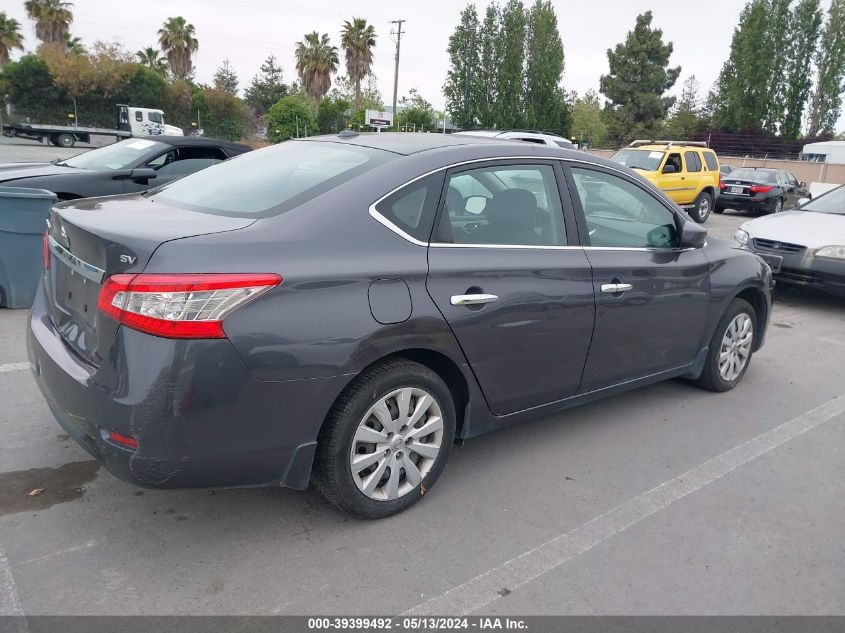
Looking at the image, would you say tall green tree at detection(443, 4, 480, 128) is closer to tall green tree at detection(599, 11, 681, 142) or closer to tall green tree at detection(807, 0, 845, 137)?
tall green tree at detection(599, 11, 681, 142)

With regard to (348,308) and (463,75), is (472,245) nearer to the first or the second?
(348,308)

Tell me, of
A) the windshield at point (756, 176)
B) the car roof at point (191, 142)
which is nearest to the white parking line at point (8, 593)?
the car roof at point (191, 142)

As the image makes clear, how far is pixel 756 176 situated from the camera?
20.2 m

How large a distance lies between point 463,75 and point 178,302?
6026 cm

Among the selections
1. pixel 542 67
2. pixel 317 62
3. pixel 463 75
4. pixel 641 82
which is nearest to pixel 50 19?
pixel 317 62

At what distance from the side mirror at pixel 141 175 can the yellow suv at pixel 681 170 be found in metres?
10.7

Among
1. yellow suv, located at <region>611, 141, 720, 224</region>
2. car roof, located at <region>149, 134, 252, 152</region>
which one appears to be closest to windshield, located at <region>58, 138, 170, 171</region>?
car roof, located at <region>149, 134, 252, 152</region>

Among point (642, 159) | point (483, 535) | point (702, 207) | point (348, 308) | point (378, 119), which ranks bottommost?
point (483, 535)

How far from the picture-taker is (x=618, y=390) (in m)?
4.15

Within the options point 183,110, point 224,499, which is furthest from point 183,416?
point 183,110

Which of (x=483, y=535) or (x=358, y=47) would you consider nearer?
(x=483, y=535)

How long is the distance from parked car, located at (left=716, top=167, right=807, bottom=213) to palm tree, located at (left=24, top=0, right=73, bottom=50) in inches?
2057
